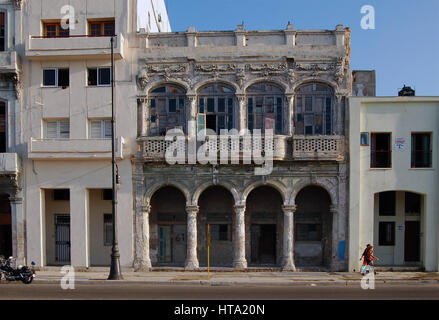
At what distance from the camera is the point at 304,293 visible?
13.1 metres

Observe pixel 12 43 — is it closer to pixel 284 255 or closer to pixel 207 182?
pixel 207 182

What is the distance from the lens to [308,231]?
18906 mm

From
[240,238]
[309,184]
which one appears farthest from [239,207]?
[309,184]

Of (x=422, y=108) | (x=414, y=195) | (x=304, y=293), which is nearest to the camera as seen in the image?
(x=304, y=293)

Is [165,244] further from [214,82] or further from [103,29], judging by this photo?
[103,29]

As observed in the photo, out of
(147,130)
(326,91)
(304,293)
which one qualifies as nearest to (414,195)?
(326,91)

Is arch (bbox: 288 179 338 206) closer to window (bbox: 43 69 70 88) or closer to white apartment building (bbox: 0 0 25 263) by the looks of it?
window (bbox: 43 69 70 88)

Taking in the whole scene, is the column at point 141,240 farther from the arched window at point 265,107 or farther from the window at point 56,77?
the window at point 56,77

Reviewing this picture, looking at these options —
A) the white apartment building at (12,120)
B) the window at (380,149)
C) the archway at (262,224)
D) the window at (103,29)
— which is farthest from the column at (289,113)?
the white apartment building at (12,120)

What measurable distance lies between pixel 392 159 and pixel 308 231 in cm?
524

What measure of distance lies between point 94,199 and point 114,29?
8557mm

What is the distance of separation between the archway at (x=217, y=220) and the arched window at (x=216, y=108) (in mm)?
3261

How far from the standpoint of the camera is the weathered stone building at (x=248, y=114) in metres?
17.5

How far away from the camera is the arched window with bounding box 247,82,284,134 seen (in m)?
17.9
